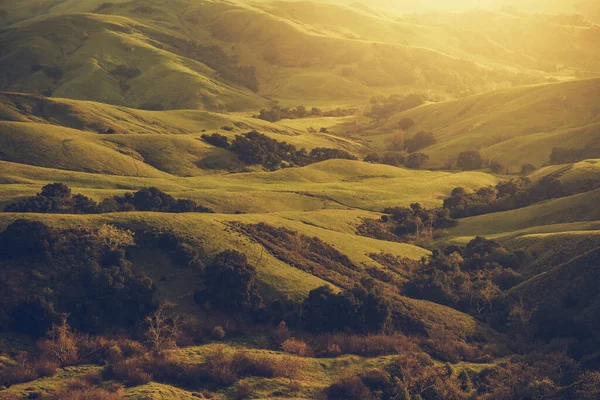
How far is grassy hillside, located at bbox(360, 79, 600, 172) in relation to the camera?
153250mm

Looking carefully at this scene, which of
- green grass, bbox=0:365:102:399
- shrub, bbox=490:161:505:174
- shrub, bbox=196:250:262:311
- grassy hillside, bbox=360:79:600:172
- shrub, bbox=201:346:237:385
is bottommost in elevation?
green grass, bbox=0:365:102:399

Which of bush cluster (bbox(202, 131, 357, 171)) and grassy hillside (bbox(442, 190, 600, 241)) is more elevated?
grassy hillside (bbox(442, 190, 600, 241))

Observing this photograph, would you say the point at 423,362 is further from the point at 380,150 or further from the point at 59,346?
the point at 380,150

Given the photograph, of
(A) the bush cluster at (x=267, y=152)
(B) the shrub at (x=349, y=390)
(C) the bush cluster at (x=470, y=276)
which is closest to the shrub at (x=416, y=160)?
(A) the bush cluster at (x=267, y=152)

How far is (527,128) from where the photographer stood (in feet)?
575

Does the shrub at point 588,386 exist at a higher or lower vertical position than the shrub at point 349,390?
higher

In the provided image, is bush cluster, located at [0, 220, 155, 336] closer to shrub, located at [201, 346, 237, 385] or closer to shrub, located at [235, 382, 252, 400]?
shrub, located at [201, 346, 237, 385]

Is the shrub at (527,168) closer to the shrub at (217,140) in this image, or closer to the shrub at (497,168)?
the shrub at (497,168)

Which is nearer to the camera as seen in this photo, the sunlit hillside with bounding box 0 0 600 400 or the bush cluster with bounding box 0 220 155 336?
the sunlit hillside with bounding box 0 0 600 400

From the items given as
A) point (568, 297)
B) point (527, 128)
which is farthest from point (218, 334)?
point (527, 128)

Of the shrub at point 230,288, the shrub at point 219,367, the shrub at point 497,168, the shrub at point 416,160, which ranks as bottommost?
the shrub at point 416,160

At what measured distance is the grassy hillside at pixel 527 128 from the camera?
503ft

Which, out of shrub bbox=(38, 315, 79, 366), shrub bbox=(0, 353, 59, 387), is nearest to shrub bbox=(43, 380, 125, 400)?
shrub bbox=(0, 353, 59, 387)

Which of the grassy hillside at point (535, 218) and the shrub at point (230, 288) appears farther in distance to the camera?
the grassy hillside at point (535, 218)
